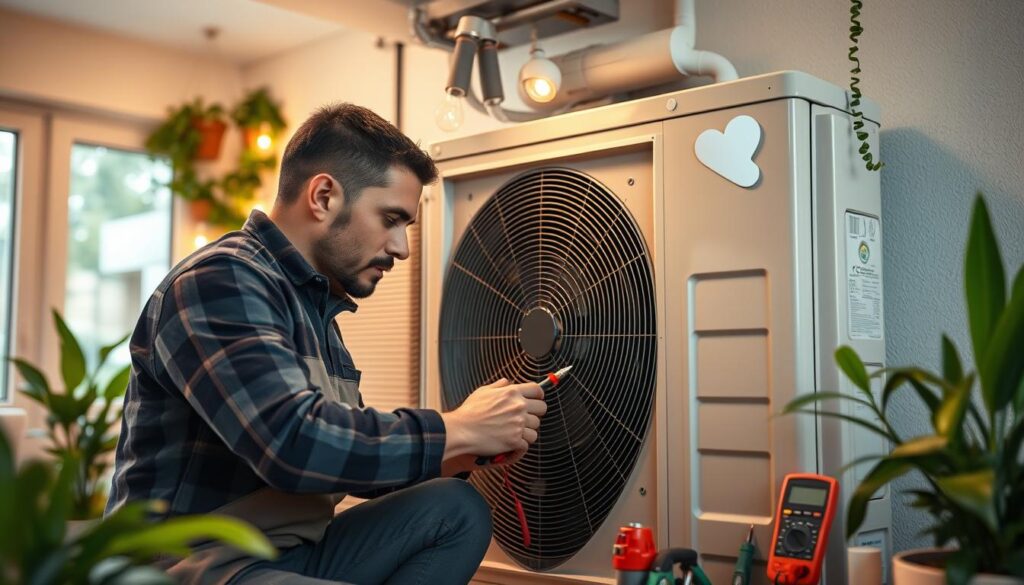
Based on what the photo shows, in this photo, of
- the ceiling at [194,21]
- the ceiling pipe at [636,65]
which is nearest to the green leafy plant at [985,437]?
the ceiling pipe at [636,65]

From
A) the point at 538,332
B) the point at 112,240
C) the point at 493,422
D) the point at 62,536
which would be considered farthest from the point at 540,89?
the point at 112,240

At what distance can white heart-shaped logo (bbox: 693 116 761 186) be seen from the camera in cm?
164

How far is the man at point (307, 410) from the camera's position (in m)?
1.30

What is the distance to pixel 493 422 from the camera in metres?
1.47

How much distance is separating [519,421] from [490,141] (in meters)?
0.74

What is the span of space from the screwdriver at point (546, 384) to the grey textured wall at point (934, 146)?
616mm

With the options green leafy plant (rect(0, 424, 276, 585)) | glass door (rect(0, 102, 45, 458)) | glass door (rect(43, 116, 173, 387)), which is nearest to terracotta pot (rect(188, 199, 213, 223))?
glass door (rect(43, 116, 173, 387))

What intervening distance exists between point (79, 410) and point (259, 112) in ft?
3.82

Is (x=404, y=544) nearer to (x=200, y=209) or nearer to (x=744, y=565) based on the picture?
(x=744, y=565)

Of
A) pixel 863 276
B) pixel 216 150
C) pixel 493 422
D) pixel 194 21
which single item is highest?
pixel 194 21

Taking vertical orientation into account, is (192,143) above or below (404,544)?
above

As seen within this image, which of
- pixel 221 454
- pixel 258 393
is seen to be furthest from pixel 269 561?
pixel 258 393

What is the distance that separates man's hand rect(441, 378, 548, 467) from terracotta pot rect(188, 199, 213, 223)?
229 centimetres

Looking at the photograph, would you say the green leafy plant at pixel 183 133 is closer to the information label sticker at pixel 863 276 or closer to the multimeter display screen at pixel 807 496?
the information label sticker at pixel 863 276
